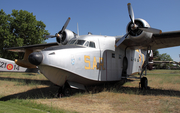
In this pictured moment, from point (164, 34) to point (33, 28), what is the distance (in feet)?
79.3

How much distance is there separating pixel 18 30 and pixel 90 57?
24423 mm

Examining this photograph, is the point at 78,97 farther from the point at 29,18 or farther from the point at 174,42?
the point at 29,18

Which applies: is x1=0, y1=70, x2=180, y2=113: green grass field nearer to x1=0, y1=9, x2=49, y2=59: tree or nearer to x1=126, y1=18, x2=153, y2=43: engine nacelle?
x1=126, y1=18, x2=153, y2=43: engine nacelle

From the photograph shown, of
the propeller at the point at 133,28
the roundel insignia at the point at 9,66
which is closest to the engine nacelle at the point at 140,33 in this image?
the propeller at the point at 133,28

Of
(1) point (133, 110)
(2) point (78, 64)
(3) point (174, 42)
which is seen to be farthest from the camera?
(3) point (174, 42)

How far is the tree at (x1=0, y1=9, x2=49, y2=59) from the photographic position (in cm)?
2504

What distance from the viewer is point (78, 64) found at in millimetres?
6664

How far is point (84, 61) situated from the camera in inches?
276

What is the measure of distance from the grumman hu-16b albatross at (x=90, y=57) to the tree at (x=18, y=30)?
18533 millimetres

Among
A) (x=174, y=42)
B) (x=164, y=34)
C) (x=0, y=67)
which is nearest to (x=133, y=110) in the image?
(x=164, y=34)

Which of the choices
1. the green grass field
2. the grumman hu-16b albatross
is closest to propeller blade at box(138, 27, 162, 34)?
the grumman hu-16b albatross

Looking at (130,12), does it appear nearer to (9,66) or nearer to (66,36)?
(66,36)

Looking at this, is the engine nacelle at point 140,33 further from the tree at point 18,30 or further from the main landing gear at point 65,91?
the tree at point 18,30

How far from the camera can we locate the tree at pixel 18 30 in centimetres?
2504
